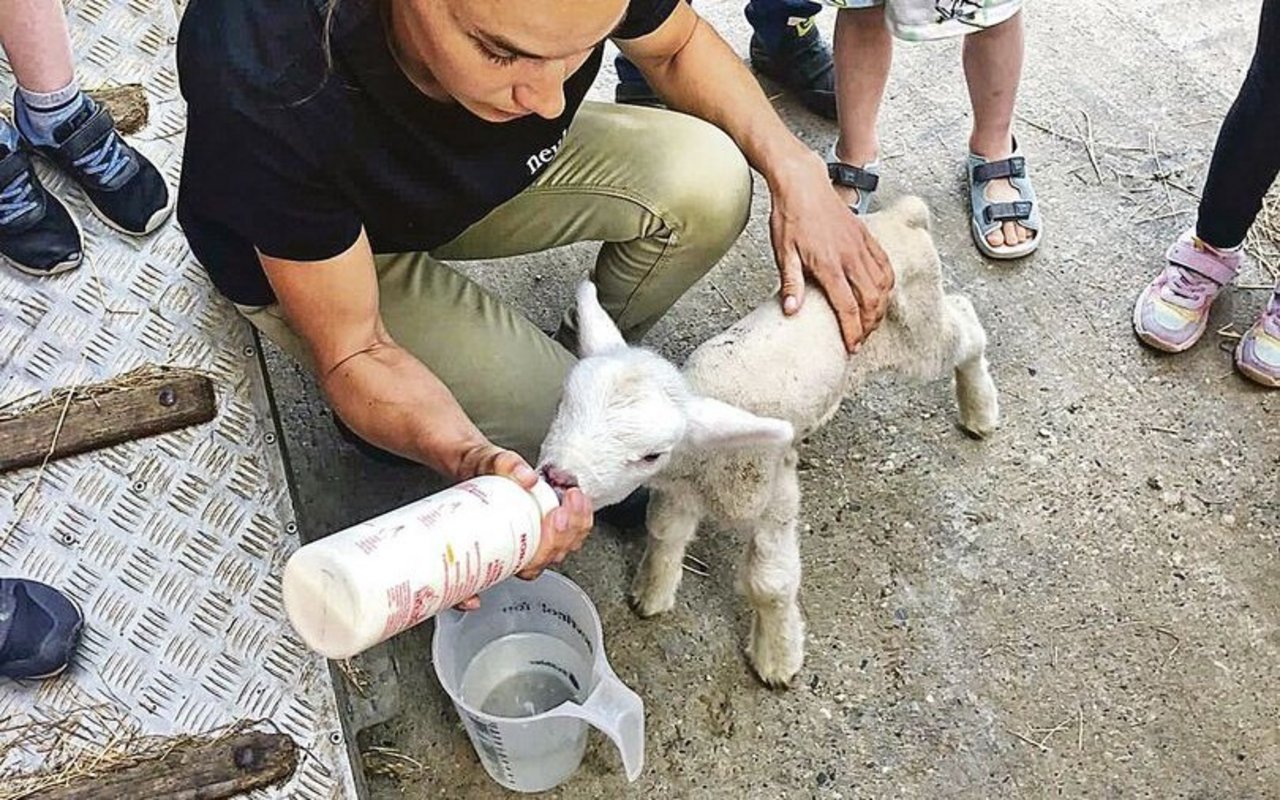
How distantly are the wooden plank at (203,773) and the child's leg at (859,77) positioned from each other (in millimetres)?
1730

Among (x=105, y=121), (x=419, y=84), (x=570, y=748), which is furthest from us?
(x=105, y=121)

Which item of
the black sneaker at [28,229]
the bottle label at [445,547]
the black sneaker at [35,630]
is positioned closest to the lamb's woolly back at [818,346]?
the bottle label at [445,547]

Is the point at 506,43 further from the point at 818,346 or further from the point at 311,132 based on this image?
the point at 818,346

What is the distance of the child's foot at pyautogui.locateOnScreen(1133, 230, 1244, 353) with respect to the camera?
8.79 ft

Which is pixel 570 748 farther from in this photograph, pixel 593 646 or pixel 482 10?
pixel 482 10

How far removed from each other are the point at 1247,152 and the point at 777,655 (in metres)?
1.33

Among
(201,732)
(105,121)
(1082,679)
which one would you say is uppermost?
(105,121)

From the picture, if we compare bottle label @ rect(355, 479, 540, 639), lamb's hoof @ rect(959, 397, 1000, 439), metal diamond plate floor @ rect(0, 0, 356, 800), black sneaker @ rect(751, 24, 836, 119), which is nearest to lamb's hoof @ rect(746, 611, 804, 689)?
lamb's hoof @ rect(959, 397, 1000, 439)

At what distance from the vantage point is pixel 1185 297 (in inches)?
106

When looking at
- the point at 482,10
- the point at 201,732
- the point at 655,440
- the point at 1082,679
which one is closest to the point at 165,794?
the point at 201,732

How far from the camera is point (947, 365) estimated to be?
2.35 meters

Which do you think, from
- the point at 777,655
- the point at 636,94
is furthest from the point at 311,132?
the point at 636,94

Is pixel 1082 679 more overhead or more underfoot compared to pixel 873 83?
more underfoot

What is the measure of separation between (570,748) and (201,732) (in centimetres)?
56
